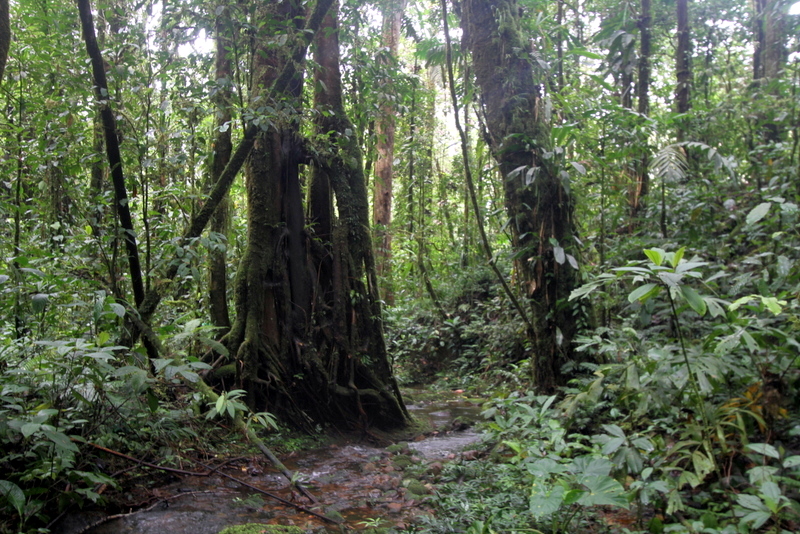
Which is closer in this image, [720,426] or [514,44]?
[720,426]

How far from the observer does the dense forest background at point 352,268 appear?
2.79 metres

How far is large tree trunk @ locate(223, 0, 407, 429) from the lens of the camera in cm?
551

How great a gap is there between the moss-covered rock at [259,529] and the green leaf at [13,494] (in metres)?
0.96

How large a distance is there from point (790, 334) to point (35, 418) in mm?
4029

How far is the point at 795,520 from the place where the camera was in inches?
91.0

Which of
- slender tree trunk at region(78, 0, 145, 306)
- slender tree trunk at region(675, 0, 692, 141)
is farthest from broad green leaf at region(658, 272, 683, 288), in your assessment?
slender tree trunk at region(675, 0, 692, 141)

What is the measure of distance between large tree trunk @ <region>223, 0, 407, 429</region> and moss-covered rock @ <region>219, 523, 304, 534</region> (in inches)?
90.2

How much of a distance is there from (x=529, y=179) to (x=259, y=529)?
138 inches

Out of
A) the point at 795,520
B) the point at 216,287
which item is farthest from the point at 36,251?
the point at 795,520

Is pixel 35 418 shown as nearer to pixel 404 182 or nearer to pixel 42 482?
pixel 42 482

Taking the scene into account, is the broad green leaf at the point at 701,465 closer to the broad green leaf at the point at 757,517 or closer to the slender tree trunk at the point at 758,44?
the broad green leaf at the point at 757,517

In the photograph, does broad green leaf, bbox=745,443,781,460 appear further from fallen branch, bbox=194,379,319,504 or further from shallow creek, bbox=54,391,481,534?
fallen branch, bbox=194,379,319,504

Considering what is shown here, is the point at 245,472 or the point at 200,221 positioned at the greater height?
the point at 200,221

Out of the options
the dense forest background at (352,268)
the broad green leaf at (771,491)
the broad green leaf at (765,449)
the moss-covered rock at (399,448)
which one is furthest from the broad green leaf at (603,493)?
the moss-covered rock at (399,448)
